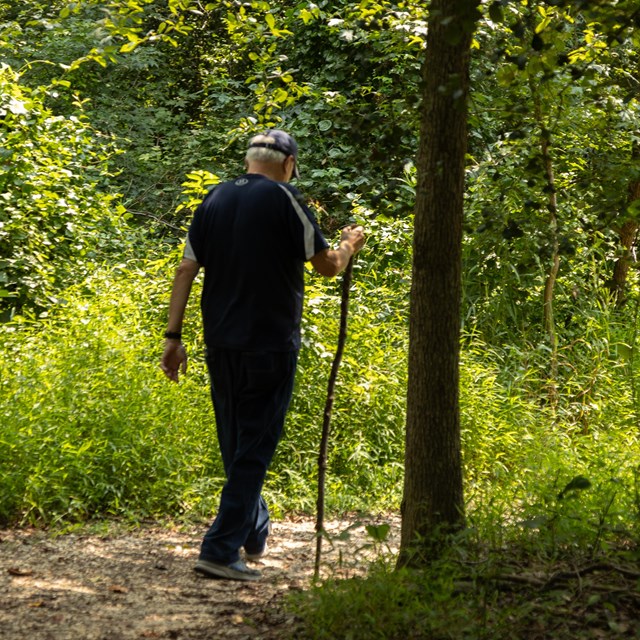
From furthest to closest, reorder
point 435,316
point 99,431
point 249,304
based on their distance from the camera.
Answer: point 99,431
point 249,304
point 435,316

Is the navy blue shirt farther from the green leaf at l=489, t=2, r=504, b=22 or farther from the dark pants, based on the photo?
the green leaf at l=489, t=2, r=504, b=22

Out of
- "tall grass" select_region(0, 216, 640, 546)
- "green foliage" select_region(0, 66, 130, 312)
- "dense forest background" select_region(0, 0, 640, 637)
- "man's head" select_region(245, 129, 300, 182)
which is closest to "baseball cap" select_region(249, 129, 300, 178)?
"man's head" select_region(245, 129, 300, 182)

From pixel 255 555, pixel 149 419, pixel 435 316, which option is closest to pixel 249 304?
pixel 435 316

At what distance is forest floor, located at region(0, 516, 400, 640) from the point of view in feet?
13.2

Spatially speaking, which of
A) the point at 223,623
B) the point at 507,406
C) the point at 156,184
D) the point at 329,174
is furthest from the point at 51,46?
the point at 223,623

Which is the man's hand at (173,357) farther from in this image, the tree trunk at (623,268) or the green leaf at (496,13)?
the tree trunk at (623,268)

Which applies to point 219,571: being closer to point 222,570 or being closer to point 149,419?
point 222,570

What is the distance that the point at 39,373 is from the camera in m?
6.62

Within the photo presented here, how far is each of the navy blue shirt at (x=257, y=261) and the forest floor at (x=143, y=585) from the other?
3.45ft

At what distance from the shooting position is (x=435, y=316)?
4176 mm

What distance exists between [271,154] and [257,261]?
571mm

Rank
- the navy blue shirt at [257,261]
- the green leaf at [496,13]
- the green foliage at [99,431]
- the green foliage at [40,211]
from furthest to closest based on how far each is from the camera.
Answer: the green foliage at [40,211] → the green foliage at [99,431] → the navy blue shirt at [257,261] → the green leaf at [496,13]

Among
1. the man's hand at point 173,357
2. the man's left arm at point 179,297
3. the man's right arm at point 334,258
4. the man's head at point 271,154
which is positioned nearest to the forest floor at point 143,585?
the man's hand at point 173,357

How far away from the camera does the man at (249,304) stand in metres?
4.73
